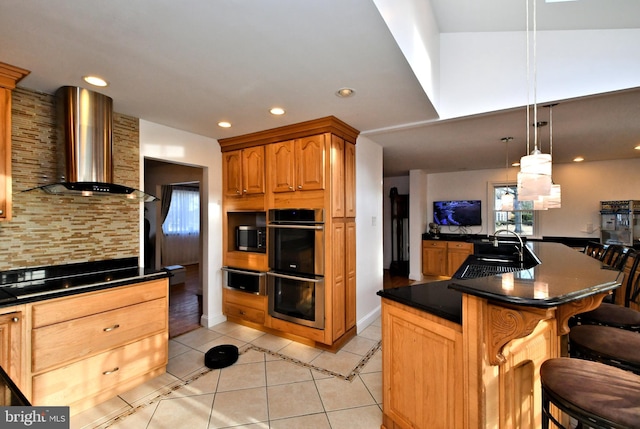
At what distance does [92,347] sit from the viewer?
1927 mm

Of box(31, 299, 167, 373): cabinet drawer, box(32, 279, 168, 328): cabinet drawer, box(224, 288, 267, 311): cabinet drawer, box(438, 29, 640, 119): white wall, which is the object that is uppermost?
box(438, 29, 640, 119): white wall

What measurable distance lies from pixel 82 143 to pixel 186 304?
2837mm

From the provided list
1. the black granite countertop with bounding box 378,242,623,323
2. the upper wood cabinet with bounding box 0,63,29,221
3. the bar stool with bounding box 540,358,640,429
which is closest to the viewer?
the bar stool with bounding box 540,358,640,429

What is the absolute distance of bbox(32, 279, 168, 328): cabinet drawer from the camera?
1.73 metres

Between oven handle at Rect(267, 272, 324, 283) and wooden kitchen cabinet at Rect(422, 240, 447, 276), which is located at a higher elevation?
oven handle at Rect(267, 272, 324, 283)

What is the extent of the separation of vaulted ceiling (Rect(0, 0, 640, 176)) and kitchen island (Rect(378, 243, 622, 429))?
1415 mm

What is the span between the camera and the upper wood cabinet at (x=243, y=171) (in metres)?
3.24

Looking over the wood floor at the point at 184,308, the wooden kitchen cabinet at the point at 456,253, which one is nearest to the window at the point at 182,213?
the wood floor at the point at 184,308

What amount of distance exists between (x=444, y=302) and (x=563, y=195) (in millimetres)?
5356

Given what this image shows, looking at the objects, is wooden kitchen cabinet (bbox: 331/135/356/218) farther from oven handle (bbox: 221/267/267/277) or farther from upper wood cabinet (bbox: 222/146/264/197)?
oven handle (bbox: 221/267/267/277)

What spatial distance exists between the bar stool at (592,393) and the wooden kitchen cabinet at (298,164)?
212 centimetres

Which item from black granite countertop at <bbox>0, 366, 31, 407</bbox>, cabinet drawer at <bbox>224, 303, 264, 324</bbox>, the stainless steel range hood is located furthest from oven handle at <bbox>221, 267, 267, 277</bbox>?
black granite countertop at <bbox>0, 366, 31, 407</bbox>

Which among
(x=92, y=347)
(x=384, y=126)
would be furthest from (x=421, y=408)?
(x=384, y=126)

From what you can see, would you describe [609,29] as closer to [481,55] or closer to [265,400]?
[481,55]
